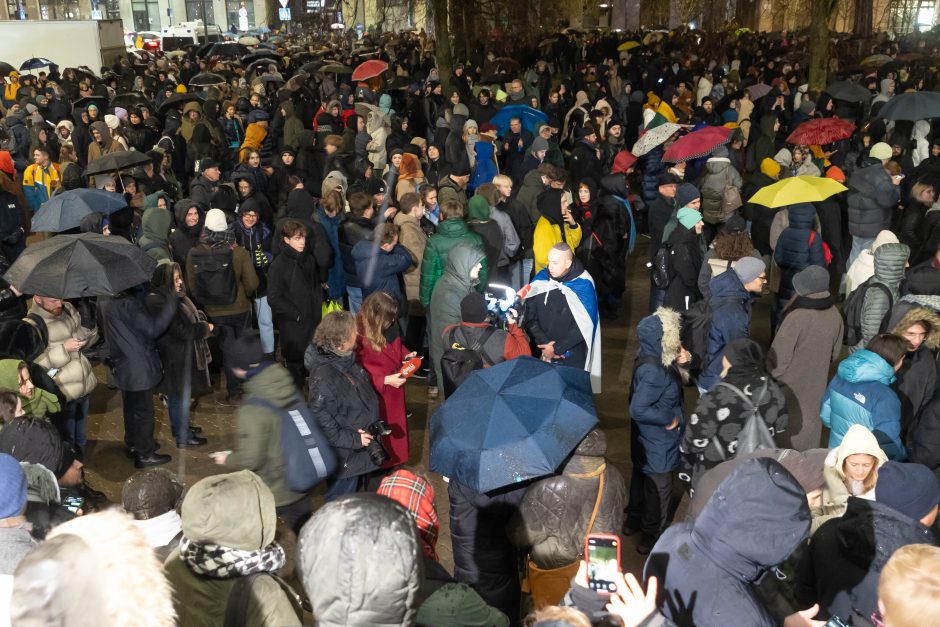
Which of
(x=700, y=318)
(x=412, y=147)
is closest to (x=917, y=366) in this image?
(x=700, y=318)

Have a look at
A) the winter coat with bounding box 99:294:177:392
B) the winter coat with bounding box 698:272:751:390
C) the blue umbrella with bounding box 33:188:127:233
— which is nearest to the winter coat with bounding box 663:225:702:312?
the winter coat with bounding box 698:272:751:390

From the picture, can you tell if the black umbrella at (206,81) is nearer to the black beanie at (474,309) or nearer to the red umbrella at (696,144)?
the red umbrella at (696,144)

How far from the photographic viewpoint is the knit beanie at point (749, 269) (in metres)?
6.43

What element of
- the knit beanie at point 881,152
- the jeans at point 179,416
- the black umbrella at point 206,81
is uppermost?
the black umbrella at point 206,81

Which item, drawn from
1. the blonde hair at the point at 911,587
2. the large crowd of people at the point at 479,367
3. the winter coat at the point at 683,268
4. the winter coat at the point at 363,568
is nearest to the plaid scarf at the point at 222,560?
the large crowd of people at the point at 479,367

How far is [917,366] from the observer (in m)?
5.70

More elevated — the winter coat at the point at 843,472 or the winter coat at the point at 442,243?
the winter coat at the point at 442,243

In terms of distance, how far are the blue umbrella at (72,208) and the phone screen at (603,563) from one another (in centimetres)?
659

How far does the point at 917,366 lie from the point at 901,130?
8.53m

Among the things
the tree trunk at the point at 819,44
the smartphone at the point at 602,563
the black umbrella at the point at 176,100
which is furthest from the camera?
the tree trunk at the point at 819,44

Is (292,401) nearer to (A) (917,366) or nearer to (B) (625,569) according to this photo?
(B) (625,569)

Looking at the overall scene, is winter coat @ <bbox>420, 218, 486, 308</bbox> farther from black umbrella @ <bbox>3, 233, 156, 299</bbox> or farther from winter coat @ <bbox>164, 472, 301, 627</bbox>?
winter coat @ <bbox>164, 472, 301, 627</bbox>

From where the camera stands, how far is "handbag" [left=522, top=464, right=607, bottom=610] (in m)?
4.16

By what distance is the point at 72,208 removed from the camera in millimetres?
8586
